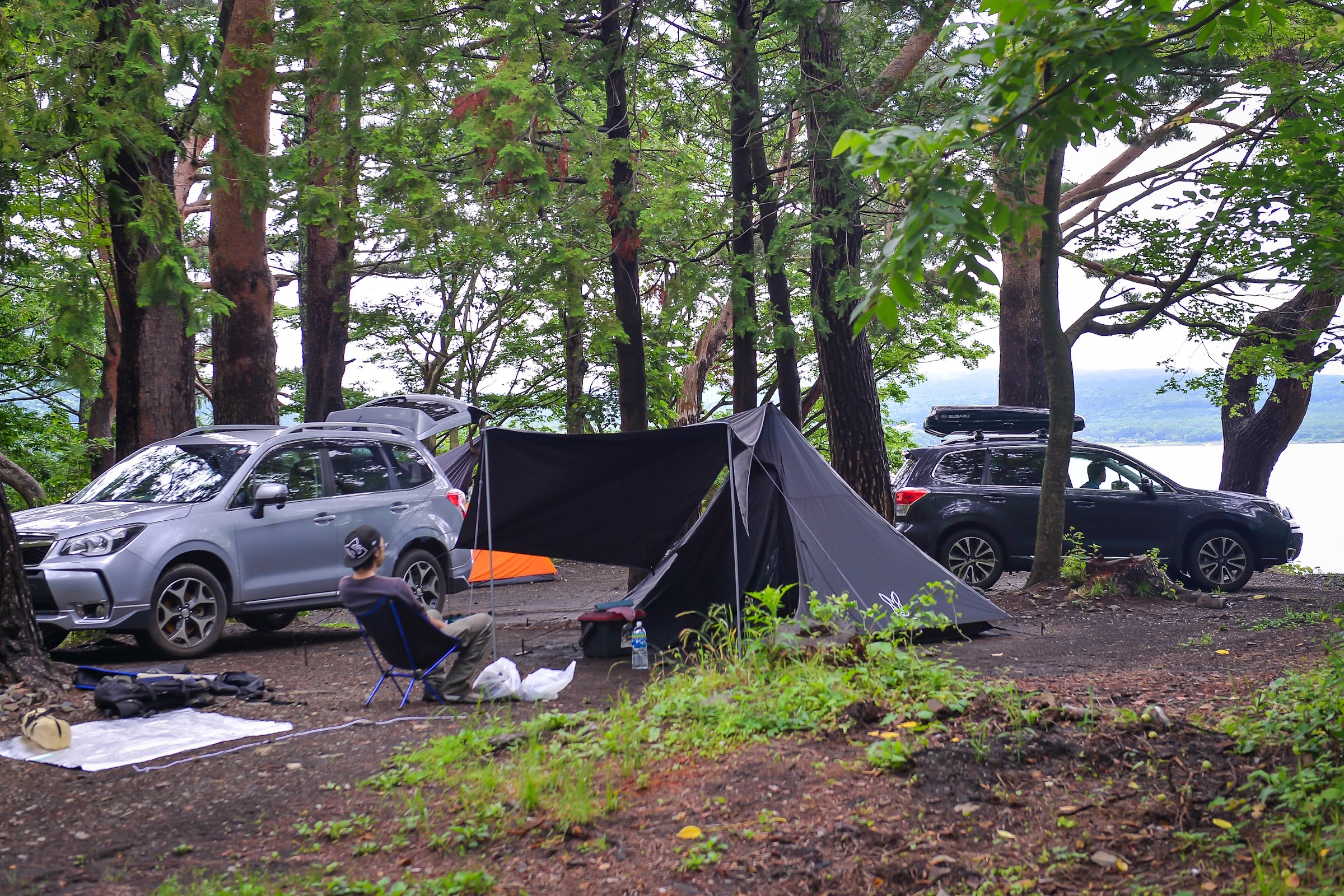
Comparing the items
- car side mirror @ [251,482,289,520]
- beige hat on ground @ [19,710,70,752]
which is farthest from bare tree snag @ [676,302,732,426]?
beige hat on ground @ [19,710,70,752]

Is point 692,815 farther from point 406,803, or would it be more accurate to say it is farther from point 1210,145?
point 1210,145

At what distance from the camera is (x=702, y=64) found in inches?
464

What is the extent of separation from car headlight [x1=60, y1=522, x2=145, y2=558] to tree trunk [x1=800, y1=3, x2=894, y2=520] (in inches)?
267

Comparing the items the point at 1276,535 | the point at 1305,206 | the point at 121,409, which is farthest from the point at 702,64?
the point at 1276,535

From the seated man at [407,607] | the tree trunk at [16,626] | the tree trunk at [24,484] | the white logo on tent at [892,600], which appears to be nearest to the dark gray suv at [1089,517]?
the white logo on tent at [892,600]

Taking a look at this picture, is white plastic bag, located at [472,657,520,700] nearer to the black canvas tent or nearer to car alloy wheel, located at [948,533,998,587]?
the black canvas tent

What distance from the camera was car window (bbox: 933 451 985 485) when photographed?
40.0 ft

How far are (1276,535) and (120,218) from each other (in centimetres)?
1378

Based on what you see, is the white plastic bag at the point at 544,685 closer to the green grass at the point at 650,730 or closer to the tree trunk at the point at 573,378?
the green grass at the point at 650,730

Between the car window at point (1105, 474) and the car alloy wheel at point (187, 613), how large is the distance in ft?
31.0

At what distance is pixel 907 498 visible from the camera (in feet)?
39.5

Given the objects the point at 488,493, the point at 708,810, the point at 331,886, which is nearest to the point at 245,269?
the point at 488,493

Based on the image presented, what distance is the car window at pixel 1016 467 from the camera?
40.3 ft

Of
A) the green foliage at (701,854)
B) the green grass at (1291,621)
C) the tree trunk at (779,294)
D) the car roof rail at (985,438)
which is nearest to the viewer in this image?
the green foliage at (701,854)
